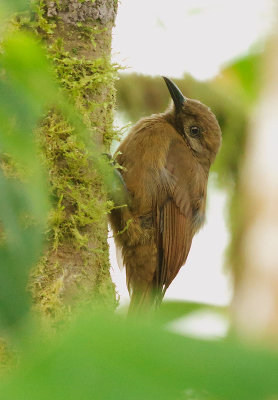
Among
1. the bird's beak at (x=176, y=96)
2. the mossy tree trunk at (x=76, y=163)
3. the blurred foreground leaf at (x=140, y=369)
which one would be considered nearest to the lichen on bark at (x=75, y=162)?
the mossy tree trunk at (x=76, y=163)

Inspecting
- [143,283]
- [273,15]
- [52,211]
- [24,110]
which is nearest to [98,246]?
[52,211]

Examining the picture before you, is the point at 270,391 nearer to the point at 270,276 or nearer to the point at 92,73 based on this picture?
A: the point at 92,73

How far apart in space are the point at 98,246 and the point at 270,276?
286 centimetres

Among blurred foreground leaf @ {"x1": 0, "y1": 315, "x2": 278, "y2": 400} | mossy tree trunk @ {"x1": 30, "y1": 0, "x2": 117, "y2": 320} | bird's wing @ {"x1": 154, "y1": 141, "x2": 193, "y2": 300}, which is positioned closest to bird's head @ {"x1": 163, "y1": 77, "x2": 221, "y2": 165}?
bird's wing @ {"x1": 154, "y1": 141, "x2": 193, "y2": 300}

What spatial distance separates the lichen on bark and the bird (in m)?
0.69

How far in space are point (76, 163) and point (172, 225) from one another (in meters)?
1.11

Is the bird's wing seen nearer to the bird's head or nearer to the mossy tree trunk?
the bird's head

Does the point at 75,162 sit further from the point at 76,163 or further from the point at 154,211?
the point at 154,211

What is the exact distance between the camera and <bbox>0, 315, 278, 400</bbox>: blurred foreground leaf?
0.69 ft

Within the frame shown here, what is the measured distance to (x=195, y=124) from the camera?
3701 mm

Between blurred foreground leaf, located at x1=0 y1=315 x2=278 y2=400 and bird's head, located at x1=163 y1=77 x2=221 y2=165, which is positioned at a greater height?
bird's head, located at x1=163 y1=77 x2=221 y2=165

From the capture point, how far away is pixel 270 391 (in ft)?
0.71

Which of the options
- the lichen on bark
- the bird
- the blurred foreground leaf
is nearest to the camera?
the blurred foreground leaf

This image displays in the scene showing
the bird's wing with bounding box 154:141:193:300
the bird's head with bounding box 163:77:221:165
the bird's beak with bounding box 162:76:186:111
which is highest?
the bird's beak with bounding box 162:76:186:111
